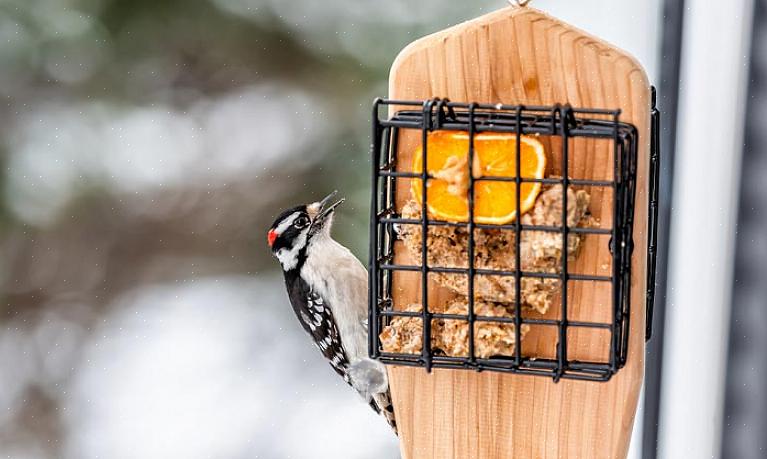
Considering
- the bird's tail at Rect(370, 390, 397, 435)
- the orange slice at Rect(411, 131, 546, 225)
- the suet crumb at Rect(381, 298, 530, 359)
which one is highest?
the orange slice at Rect(411, 131, 546, 225)

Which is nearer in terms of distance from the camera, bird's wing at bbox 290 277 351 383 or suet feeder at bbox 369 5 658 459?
suet feeder at bbox 369 5 658 459

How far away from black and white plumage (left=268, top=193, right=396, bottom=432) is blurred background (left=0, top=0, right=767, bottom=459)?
269 mm

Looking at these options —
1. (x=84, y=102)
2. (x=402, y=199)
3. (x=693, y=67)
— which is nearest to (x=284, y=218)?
(x=402, y=199)

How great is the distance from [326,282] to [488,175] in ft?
1.90

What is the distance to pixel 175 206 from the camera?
Result: 5.92ft

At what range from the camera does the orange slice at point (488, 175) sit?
982 mm

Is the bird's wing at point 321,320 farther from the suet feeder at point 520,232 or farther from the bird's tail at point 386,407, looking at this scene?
the suet feeder at point 520,232

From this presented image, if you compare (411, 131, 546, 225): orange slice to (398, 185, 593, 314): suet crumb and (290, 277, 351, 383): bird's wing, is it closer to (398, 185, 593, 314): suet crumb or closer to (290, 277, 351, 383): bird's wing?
(398, 185, 593, 314): suet crumb

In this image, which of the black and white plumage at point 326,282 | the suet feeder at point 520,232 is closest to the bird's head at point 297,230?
the black and white plumage at point 326,282

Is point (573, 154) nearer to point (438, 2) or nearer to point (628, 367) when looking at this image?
point (628, 367)

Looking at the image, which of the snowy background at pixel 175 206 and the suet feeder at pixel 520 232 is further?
the snowy background at pixel 175 206

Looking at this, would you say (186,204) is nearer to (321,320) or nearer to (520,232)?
(321,320)

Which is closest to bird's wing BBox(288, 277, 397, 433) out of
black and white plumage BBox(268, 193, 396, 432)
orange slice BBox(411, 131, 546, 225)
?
black and white plumage BBox(268, 193, 396, 432)

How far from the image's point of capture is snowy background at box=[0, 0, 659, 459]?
1.74 metres
